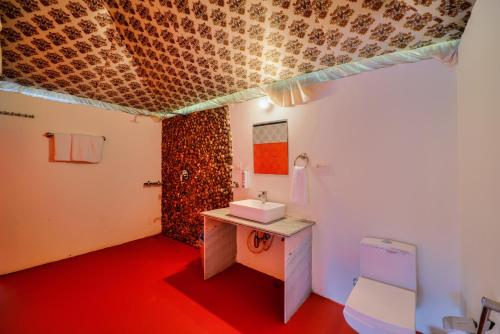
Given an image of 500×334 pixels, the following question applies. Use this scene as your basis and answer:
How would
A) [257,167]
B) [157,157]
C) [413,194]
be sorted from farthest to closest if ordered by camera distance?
[157,157], [257,167], [413,194]

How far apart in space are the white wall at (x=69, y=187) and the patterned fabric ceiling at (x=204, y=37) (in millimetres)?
530

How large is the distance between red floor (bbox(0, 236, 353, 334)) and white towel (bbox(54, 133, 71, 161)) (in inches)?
56.3

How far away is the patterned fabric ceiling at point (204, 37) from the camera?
1.46m

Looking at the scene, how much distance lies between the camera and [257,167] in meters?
2.68

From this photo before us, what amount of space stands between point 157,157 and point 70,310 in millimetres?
2559

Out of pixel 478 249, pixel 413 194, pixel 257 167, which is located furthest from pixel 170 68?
pixel 478 249

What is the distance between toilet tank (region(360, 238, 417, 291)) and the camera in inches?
62.4

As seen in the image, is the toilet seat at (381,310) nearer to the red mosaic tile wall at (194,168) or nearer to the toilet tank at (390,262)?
the toilet tank at (390,262)

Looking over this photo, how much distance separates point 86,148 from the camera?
10.0 feet

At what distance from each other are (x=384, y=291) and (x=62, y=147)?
398cm

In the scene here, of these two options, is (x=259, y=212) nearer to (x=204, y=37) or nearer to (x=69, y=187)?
(x=204, y=37)

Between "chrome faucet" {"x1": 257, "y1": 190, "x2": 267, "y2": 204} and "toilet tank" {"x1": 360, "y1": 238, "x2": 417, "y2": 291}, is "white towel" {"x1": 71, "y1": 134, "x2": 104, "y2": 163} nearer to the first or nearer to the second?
"chrome faucet" {"x1": 257, "y1": 190, "x2": 267, "y2": 204}

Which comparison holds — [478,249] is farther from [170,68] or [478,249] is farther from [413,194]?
[170,68]

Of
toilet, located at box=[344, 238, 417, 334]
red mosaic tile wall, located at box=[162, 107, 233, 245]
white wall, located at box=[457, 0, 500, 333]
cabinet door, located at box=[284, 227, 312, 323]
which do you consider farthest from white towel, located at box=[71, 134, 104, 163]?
white wall, located at box=[457, 0, 500, 333]
